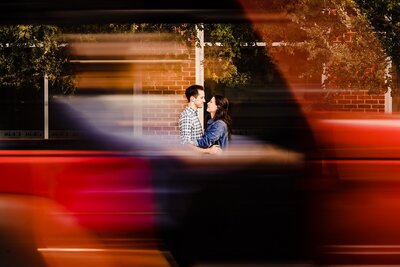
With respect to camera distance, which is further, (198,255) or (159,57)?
(198,255)

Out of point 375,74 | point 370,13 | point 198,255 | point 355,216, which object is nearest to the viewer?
point 355,216

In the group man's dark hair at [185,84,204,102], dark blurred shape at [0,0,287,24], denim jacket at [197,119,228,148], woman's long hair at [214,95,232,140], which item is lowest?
denim jacket at [197,119,228,148]

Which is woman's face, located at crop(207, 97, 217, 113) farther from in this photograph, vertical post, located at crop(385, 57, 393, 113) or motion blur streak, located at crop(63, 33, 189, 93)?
vertical post, located at crop(385, 57, 393, 113)

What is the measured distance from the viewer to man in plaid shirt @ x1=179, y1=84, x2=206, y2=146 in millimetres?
3714

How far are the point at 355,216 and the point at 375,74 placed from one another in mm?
1033

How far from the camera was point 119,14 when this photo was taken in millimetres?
3480

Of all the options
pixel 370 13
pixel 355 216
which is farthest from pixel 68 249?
pixel 370 13

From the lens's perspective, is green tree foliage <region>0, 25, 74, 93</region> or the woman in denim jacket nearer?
green tree foliage <region>0, 25, 74, 93</region>

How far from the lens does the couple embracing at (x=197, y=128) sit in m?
3.73

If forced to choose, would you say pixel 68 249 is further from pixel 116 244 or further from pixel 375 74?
pixel 375 74

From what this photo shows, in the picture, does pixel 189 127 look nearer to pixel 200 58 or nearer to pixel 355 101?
pixel 200 58

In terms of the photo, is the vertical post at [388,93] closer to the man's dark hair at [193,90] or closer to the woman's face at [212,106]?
the woman's face at [212,106]

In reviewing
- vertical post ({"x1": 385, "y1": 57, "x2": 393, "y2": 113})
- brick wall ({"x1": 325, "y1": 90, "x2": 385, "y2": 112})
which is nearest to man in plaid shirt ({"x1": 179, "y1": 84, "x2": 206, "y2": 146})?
brick wall ({"x1": 325, "y1": 90, "x2": 385, "y2": 112})

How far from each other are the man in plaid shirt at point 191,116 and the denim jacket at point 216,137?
0.13ft
